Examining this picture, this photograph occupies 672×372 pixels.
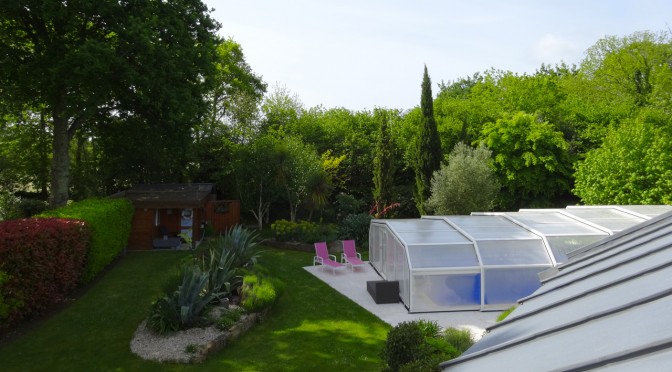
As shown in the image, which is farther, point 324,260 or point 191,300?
point 324,260

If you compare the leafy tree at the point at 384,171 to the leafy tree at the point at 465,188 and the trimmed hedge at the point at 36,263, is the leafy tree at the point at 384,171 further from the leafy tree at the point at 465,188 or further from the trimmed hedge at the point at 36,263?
the trimmed hedge at the point at 36,263

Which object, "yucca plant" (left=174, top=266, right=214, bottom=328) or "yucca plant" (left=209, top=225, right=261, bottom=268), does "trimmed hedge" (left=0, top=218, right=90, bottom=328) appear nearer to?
"yucca plant" (left=174, top=266, right=214, bottom=328)

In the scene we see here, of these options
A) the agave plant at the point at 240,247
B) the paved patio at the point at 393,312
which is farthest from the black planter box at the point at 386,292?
the agave plant at the point at 240,247

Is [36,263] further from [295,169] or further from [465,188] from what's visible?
[465,188]

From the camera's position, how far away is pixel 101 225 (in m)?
14.7

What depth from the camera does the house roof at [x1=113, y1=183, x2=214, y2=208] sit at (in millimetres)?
19906

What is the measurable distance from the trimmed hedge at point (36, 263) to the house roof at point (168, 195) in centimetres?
710

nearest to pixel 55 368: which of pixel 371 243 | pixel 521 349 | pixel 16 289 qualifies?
pixel 16 289

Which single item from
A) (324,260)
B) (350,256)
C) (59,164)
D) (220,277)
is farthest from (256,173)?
(220,277)

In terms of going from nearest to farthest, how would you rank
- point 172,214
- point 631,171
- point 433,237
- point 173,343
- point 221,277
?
point 173,343
point 221,277
point 433,237
point 631,171
point 172,214

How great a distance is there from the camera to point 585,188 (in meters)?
19.7

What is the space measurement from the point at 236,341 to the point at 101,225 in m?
7.48

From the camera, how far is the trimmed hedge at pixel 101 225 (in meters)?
14.0

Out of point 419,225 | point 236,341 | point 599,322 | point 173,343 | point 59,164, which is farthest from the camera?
point 59,164
